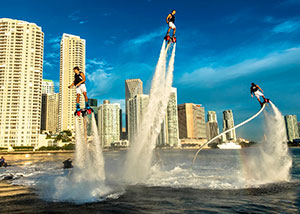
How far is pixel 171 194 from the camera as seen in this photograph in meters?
22.2

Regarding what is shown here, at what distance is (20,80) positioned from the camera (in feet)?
600

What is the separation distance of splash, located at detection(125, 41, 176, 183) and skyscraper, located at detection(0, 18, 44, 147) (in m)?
170

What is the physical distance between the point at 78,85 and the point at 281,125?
26.6 metres

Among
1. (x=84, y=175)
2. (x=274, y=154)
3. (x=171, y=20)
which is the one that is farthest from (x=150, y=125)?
(x=274, y=154)

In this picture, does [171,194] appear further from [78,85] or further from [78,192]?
[78,85]

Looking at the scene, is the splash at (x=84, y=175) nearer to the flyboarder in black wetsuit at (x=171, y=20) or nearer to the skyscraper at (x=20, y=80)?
the flyboarder in black wetsuit at (x=171, y=20)

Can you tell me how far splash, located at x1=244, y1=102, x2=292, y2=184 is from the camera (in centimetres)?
2984

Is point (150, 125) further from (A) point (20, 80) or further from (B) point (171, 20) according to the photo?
(A) point (20, 80)

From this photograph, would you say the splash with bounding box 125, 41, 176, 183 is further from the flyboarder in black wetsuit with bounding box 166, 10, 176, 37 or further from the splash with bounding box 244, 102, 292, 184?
the splash with bounding box 244, 102, 292, 184

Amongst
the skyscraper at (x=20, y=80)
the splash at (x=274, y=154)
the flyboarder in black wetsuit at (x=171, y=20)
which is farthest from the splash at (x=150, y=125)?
the skyscraper at (x=20, y=80)

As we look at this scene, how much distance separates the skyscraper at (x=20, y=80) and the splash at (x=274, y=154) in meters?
181

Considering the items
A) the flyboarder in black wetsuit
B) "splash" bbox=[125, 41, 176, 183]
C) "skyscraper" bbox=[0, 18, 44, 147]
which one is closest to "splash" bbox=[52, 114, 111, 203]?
"splash" bbox=[125, 41, 176, 183]

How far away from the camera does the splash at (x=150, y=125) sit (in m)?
30.9

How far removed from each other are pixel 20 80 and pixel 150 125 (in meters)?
188
